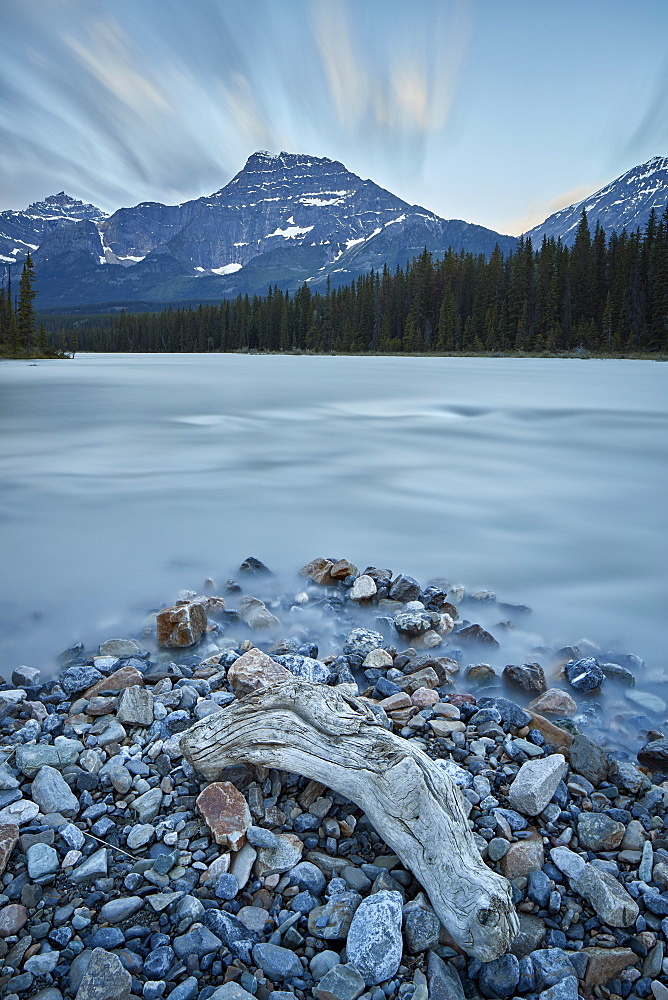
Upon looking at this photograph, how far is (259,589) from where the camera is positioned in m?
5.07

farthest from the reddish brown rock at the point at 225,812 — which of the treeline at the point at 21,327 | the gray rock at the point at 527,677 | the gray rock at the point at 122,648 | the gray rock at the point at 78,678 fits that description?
the treeline at the point at 21,327

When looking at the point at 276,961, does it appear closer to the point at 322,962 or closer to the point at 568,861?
the point at 322,962

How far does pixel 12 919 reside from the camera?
1.93 metres

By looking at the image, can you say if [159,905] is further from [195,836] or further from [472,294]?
[472,294]

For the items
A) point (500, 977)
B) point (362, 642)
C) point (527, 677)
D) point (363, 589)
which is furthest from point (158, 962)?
point (363, 589)

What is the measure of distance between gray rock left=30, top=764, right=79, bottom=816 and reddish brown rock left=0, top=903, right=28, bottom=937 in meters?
0.46

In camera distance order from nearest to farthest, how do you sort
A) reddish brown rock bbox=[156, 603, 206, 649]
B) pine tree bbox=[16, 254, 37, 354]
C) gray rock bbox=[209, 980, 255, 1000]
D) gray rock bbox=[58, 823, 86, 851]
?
gray rock bbox=[209, 980, 255, 1000] → gray rock bbox=[58, 823, 86, 851] → reddish brown rock bbox=[156, 603, 206, 649] → pine tree bbox=[16, 254, 37, 354]

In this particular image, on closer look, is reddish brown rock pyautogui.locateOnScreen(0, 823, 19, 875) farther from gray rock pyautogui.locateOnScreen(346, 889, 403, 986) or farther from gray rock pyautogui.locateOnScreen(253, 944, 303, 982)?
gray rock pyautogui.locateOnScreen(346, 889, 403, 986)

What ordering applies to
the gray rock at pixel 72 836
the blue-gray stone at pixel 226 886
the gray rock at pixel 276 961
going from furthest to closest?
the gray rock at pixel 72 836 → the blue-gray stone at pixel 226 886 → the gray rock at pixel 276 961

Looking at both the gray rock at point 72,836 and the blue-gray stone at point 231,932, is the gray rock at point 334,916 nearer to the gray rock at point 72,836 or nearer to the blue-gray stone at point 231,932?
the blue-gray stone at point 231,932

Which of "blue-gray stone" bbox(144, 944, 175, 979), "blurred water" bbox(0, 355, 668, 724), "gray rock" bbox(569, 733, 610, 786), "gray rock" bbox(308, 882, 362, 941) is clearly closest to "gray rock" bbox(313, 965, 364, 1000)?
"gray rock" bbox(308, 882, 362, 941)

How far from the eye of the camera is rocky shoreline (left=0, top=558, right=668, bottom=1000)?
1.83 meters

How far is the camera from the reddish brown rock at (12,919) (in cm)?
191

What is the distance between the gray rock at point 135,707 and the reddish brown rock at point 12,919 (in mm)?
1073
